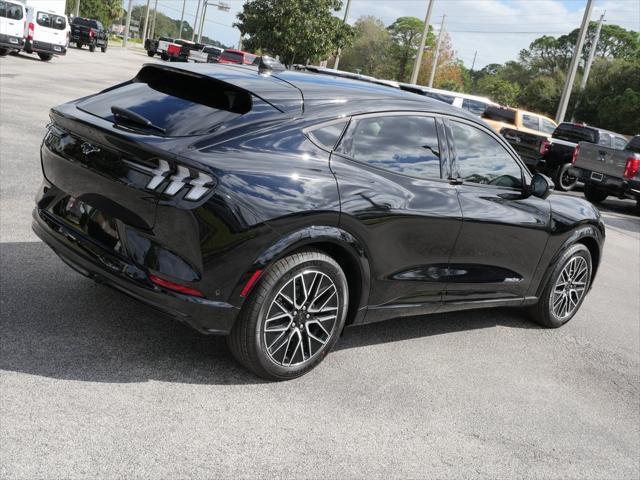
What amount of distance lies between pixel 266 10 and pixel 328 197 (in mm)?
49344

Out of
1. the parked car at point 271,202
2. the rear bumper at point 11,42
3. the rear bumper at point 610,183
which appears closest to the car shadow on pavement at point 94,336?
the parked car at point 271,202

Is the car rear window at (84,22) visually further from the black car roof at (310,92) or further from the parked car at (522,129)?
the black car roof at (310,92)

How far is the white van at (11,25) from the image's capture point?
2603cm

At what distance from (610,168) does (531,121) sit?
16.6ft

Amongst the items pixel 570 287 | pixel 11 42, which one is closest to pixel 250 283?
pixel 570 287

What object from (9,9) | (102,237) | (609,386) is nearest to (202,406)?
(102,237)

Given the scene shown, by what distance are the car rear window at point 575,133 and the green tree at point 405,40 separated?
263 feet

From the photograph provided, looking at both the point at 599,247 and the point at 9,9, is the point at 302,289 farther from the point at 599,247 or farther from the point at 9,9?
the point at 9,9

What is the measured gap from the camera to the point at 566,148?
60.6 ft

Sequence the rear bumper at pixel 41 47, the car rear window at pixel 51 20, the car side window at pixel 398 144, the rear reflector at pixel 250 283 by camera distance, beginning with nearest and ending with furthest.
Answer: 1. the rear reflector at pixel 250 283
2. the car side window at pixel 398 144
3. the rear bumper at pixel 41 47
4. the car rear window at pixel 51 20

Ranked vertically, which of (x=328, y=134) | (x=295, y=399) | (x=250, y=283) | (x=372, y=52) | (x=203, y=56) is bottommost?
(x=295, y=399)

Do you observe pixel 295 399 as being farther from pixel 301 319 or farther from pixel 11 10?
pixel 11 10

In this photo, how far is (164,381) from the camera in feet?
12.8

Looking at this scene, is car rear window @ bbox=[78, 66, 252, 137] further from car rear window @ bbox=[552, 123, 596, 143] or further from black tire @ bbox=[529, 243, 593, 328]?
car rear window @ bbox=[552, 123, 596, 143]
